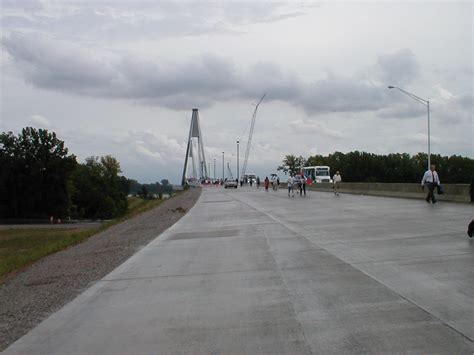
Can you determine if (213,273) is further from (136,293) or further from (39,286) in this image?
(39,286)

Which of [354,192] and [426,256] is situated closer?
[426,256]

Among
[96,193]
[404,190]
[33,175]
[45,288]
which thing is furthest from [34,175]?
[45,288]

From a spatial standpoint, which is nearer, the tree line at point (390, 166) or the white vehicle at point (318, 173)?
the white vehicle at point (318, 173)

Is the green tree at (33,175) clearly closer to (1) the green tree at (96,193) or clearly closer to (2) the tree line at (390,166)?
(1) the green tree at (96,193)

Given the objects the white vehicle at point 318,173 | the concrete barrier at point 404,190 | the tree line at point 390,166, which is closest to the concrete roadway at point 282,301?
the concrete barrier at point 404,190

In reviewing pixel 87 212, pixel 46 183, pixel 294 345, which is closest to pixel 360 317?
pixel 294 345

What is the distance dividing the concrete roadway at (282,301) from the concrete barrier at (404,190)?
1335 cm

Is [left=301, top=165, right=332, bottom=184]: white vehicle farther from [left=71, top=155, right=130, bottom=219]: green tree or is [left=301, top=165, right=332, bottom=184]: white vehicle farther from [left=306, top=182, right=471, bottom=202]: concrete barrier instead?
[left=71, top=155, right=130, bottom=219]: green tree

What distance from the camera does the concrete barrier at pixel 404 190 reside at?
26.9 metres

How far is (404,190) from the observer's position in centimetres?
3441

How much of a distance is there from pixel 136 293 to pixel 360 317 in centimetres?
380

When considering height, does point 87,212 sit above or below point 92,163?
below

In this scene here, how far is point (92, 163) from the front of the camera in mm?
152625

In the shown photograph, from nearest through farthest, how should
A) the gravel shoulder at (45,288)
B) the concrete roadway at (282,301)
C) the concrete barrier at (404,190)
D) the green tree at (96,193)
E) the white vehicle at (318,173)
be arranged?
the concrete roadway at (282,301) < the gravel shoulder at (45,288) < the concrete barrier at (404,190) < the white vehicle at (318,173) < the green tree at (96,193)
